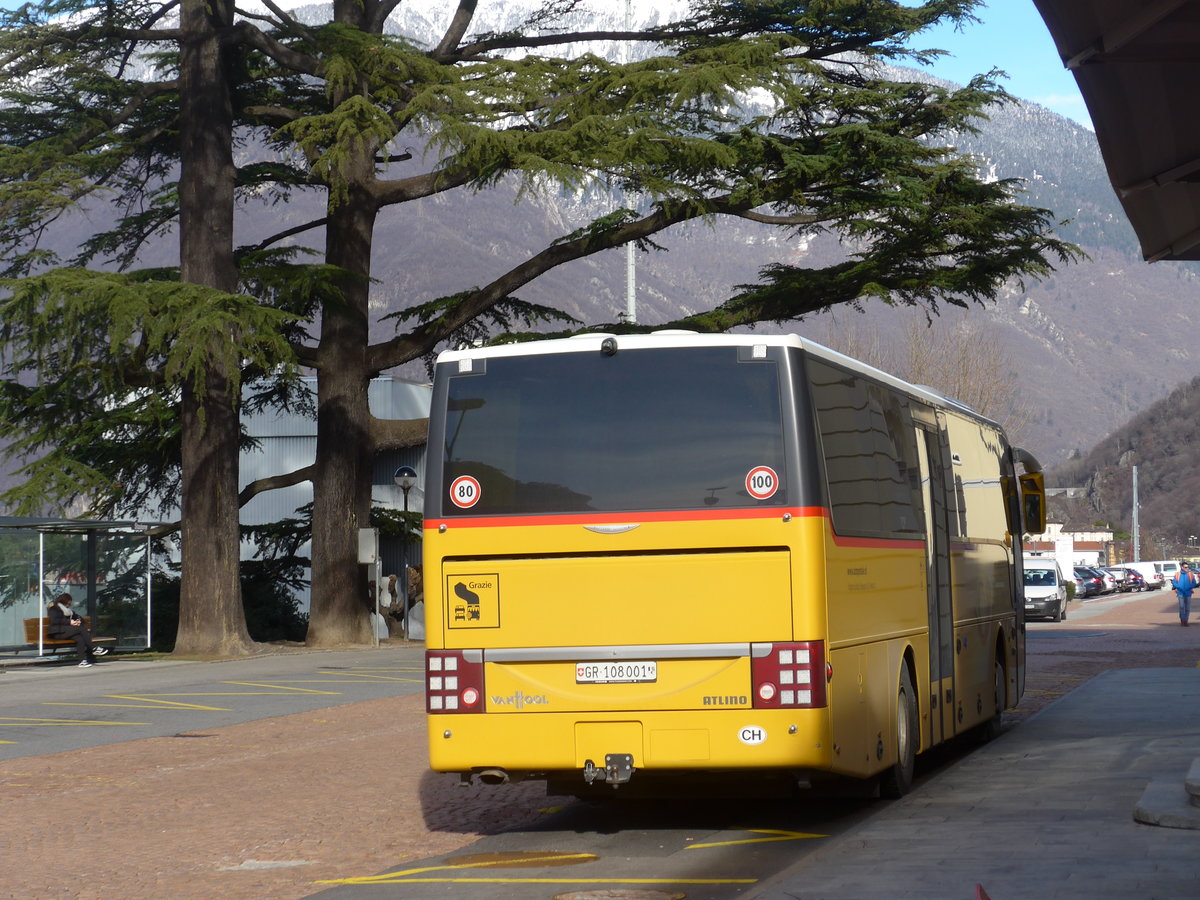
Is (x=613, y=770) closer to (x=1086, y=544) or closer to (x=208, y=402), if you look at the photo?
(x=208, y=402)

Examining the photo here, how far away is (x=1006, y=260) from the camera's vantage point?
3173 cm

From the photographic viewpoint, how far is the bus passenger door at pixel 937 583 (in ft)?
43.0

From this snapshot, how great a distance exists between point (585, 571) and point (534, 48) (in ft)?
90.4

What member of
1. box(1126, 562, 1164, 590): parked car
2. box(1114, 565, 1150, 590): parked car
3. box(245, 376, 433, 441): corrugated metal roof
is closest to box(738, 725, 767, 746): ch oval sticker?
box(245, 376, 433, 441): corrugated metal roof

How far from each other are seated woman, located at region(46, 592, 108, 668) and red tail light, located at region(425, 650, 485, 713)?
21.2 metres

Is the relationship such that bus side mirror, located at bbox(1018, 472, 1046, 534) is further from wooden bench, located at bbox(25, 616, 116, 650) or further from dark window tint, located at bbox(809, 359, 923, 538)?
wooden bench, located at bbox(25, 616, 116, 650)

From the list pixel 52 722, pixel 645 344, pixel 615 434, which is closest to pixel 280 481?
pixel 52 722

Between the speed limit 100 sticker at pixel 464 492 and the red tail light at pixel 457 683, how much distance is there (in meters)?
0.87

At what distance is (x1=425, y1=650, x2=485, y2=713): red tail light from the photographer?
33.1ft

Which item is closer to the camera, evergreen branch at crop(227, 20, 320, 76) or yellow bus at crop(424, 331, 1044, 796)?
yellow bus at crop(424, 331, 1044, 796)

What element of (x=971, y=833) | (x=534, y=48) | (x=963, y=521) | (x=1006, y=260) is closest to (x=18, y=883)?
(x=971, y=833)

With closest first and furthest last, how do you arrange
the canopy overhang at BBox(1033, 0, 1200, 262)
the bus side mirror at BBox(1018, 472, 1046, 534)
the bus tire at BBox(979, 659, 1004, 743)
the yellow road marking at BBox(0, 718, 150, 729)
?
the canopy overhang at BBox(1033, 0, 1200, 262) → the bus tire at BBox(979, 659, 1004, 743) → the bus side mirror at BBox(1018, 472, 1046, 534) → the yellow road marking at BBox(0, 718, 150, 729)

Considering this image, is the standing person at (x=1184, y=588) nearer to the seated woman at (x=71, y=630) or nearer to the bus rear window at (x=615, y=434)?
the seated woman at (x=71, y=630)

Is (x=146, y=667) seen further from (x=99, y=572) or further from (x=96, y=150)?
(x=96, y=150)
